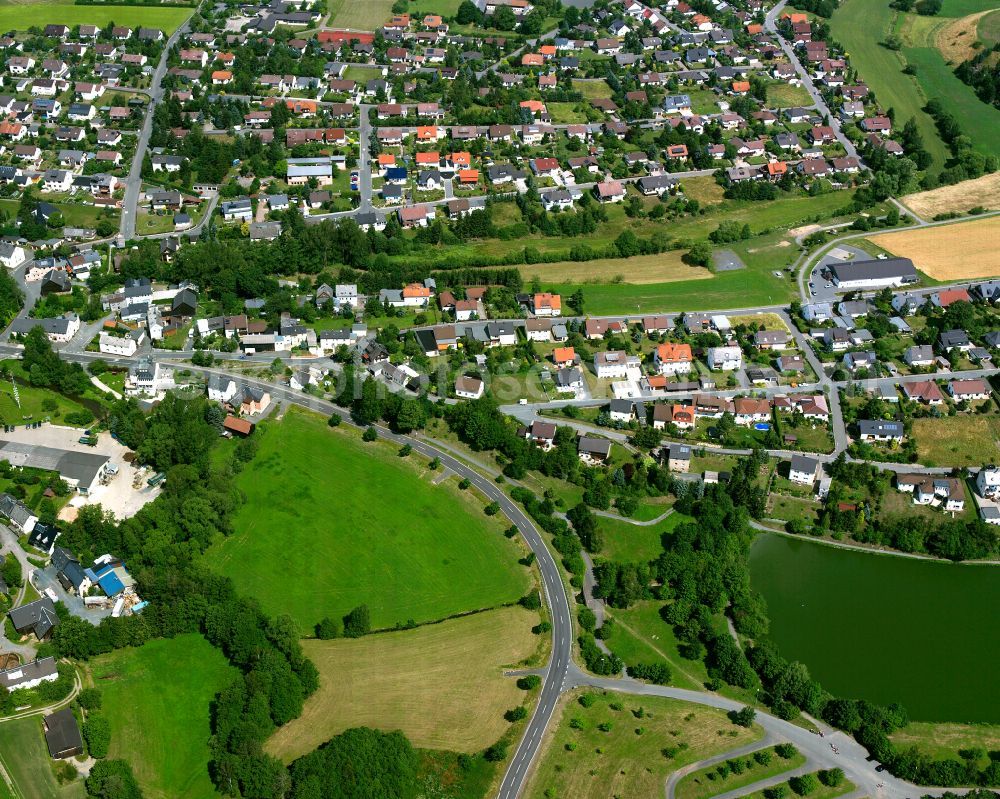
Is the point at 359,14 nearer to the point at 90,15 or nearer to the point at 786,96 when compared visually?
the point at 90,15

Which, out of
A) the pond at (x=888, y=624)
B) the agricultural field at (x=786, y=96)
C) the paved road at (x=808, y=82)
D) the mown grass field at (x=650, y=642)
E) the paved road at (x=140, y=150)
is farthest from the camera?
the agricultural field at (x=786, y=96)

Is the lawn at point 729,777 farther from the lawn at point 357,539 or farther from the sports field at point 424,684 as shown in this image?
the lawn at point 357,539

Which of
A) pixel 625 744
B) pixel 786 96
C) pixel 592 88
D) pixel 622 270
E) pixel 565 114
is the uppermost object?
pixel 786 96

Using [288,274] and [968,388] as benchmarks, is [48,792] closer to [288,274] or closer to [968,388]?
[288,274]

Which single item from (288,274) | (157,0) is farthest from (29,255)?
(157,0)

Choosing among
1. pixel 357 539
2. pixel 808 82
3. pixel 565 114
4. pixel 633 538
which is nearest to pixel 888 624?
pixel 633 538

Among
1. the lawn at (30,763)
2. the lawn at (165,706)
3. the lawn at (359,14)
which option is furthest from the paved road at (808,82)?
the lawn at (30,763)
